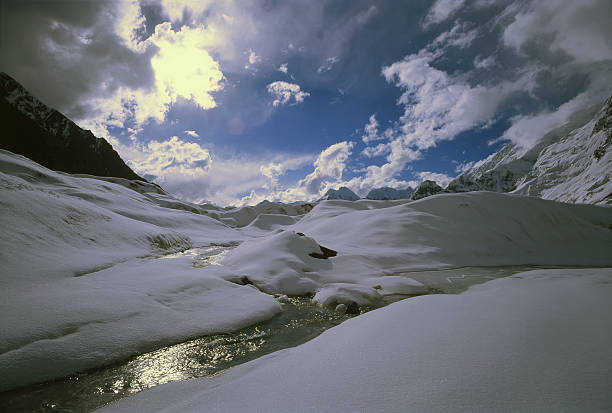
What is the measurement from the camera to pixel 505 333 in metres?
3.39

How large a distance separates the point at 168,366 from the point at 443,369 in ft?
15.9

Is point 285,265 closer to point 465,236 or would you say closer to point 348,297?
point 348,297

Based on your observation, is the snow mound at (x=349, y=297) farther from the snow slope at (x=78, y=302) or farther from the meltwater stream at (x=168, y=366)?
the snow slope at (x=78, y=302)

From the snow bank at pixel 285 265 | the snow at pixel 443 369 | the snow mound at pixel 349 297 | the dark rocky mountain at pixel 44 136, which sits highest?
the dark rocky mountain at pixel 44 136

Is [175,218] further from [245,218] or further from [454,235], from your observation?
[245,218]

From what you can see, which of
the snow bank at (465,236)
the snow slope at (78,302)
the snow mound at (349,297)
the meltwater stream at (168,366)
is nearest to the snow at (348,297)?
the snow mound at (349,297)

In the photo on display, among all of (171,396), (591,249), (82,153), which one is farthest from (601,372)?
(82,153)

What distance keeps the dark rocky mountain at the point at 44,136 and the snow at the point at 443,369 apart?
490 ft

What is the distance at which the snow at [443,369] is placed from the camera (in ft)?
7.32

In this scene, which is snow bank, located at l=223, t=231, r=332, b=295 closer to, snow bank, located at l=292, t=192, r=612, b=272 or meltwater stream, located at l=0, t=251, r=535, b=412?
snow bank, located at l=292, t=192, r=612, b=272

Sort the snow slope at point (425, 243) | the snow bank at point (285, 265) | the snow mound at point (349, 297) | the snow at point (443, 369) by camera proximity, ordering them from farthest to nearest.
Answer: the snow slope at point (425, 243), the snow bank at point (285, 265), the snow mound at point (349, 297), the snow at point (443, 369)

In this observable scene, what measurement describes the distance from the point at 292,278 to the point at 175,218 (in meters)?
38.1

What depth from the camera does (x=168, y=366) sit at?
472 centimetres

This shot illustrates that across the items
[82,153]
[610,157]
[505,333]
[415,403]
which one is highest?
[82,153]
